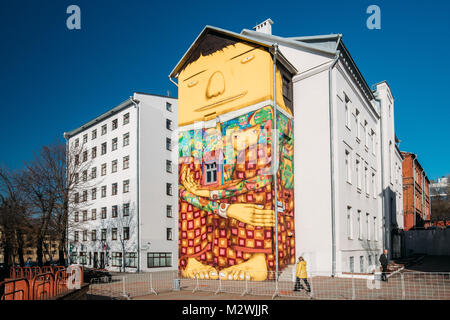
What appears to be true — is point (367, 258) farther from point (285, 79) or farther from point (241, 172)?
point (285, 79)

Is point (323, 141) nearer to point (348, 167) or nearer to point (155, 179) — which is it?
point (348, 167)

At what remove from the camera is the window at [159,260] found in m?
35.6

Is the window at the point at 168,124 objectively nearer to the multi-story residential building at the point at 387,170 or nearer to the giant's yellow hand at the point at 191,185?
the giant's yellow hand at the point at 191,185

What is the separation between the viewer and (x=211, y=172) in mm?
22484

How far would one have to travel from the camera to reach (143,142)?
122ft

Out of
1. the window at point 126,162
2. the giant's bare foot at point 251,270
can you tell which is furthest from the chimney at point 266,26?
the window at point 126,162

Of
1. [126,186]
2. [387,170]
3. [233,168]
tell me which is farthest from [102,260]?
[387,170]

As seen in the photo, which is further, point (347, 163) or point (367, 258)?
point (367, 258)

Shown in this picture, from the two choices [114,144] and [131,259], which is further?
[114,144]

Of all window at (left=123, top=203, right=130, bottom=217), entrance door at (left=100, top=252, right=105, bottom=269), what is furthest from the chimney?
entrance door at (left=100, top=252, right=105, bottom=269)

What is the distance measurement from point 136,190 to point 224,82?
17.7 meters

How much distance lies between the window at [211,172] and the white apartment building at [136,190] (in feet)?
50.1

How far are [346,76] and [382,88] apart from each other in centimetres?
1167
